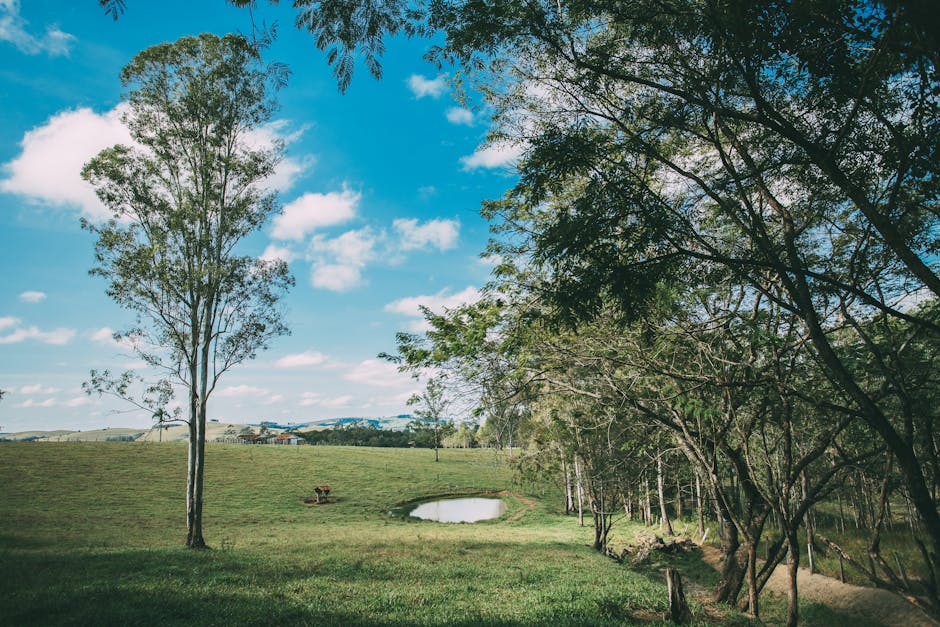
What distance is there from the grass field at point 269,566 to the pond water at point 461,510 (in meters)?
2.66

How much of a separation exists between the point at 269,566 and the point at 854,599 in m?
18.1

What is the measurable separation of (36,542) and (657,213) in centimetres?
2488

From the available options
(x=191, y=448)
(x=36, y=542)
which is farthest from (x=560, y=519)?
(x=36, y=542)

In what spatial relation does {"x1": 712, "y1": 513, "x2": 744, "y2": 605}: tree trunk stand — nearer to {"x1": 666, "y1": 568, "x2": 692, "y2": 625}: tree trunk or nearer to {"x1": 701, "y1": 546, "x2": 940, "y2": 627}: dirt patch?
{"x1": 666, "y1": 568, "x2": 692, "y2": 625}: tree trunk

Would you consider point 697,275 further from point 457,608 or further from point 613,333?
point 457,608

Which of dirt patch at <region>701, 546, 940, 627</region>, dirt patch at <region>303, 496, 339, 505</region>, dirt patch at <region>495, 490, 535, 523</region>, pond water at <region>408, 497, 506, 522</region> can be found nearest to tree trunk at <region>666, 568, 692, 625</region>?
dirt patch at <region>701, 546, 940, 627</region>

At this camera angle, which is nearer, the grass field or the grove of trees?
the grove of trees

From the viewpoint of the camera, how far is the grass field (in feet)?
25.2

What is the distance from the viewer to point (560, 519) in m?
36.2

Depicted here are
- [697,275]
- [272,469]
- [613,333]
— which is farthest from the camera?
[272,469]

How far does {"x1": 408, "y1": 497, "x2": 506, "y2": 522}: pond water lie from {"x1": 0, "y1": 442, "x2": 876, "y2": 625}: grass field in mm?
2659

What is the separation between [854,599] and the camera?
14359 mm

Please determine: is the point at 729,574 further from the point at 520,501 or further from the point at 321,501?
the point at 520,501

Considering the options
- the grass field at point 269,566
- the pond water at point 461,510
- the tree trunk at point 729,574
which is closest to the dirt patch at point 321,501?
the grass field at point 269,566
